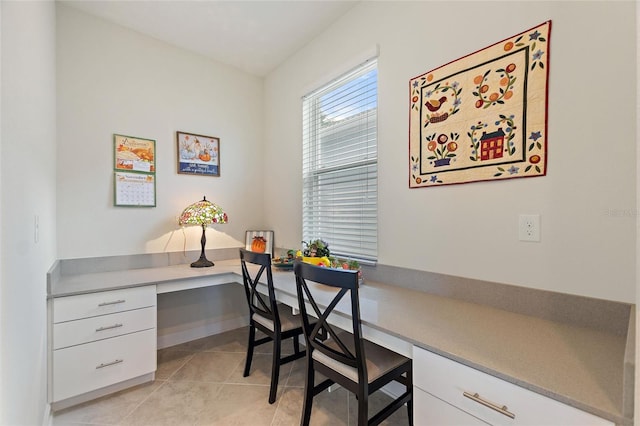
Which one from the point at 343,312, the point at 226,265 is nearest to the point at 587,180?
the point at 343,312

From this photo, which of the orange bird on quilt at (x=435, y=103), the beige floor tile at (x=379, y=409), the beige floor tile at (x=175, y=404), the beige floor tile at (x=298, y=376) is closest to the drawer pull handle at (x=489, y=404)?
the beige floor tile at (x=379, y=409)

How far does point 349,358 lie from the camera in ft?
4.33

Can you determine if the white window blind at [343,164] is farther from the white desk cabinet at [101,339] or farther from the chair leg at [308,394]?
the white desk cabinet at [101,339]

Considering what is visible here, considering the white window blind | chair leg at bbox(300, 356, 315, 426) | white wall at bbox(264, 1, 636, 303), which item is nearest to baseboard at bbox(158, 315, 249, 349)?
the white window blind

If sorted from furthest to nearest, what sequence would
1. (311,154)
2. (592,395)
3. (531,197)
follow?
(311,154), (531,197), (592,395)

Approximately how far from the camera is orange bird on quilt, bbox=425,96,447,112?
1.65 meters

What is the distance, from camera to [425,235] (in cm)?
173

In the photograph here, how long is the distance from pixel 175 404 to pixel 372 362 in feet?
4.44

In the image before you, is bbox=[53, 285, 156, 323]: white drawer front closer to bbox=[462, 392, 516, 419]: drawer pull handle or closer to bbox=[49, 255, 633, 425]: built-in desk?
bbox=[49, 255, 633, 425]: built-in desk

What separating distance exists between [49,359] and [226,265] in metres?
1.28

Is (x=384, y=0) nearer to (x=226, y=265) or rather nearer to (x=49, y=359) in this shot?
(x=226, y=265)

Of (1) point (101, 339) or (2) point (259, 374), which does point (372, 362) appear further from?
(1) point (101, 339)

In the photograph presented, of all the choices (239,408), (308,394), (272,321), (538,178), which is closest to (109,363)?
(239,408)

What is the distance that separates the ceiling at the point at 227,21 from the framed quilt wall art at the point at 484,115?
3.61ft
